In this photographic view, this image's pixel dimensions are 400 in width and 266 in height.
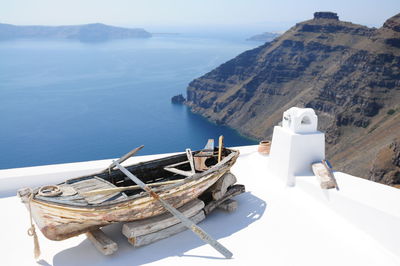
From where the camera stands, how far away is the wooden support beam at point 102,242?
4.65m

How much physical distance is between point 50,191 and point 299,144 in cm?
467

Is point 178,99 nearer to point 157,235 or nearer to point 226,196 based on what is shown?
point 226,196

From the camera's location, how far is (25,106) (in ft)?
281

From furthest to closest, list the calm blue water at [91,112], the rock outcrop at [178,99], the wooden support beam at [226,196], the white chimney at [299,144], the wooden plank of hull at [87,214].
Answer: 1. the rock outcrop at [178,99]
2. the calm blue water at [91,112]
3. the white chimney at [299,144]
4. the wooden support beam at [226,196]
5. the wooden plank of hull at [87,214]

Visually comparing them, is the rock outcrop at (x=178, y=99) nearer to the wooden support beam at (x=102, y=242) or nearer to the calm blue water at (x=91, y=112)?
the calm blue water at (x=91, y=112)

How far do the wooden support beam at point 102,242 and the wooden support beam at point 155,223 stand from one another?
0.26 m

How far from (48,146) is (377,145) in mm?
57843

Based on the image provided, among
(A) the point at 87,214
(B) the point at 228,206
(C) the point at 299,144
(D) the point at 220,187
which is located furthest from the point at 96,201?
(C) the point at 299,144

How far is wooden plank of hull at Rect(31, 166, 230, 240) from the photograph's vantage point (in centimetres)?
445

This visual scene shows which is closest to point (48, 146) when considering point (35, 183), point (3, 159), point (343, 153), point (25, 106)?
point (3, 159)

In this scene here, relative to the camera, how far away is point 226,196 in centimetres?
622

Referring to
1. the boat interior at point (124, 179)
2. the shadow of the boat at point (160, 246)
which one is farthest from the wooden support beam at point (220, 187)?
the boat interior at point (124, 179)

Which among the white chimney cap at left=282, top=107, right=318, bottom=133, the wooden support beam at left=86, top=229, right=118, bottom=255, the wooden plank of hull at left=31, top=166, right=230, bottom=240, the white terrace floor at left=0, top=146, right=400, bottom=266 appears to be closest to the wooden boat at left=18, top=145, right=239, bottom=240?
the wooden plank of hull at left=31, top=166, right=230, bottom=240

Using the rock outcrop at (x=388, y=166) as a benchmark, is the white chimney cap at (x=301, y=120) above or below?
above
